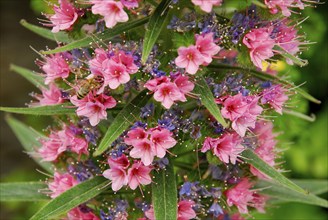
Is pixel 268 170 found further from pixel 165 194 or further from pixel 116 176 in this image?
pixel 116 176

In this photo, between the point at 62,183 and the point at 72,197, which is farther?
the point at 62,183

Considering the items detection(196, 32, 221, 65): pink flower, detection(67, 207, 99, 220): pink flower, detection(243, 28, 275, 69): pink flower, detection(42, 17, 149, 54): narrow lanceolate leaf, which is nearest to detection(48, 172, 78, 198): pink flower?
→ detection(67, 207, 99, 220): pink flower

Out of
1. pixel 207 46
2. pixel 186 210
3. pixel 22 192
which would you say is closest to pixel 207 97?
pixel 207 46

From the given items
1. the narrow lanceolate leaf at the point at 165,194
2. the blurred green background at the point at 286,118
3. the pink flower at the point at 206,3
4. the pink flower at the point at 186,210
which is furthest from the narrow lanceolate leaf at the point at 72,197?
the blurred green background at the point at 286,118

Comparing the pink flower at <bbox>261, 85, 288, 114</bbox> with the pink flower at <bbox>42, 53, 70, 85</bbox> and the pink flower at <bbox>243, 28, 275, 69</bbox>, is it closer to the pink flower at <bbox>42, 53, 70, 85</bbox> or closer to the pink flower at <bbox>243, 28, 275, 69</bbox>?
the pink flower at <bbox>243, 28, 275, 69</bbox>

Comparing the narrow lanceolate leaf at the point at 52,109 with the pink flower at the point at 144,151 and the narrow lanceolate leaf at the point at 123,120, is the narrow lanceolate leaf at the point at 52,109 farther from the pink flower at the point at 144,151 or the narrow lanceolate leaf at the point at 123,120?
the pink flower at the point at 144,151

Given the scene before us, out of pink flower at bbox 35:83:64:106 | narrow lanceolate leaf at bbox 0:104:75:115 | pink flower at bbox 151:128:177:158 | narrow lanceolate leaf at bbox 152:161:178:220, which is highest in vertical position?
pink flower at bbox 151:128:177:158
